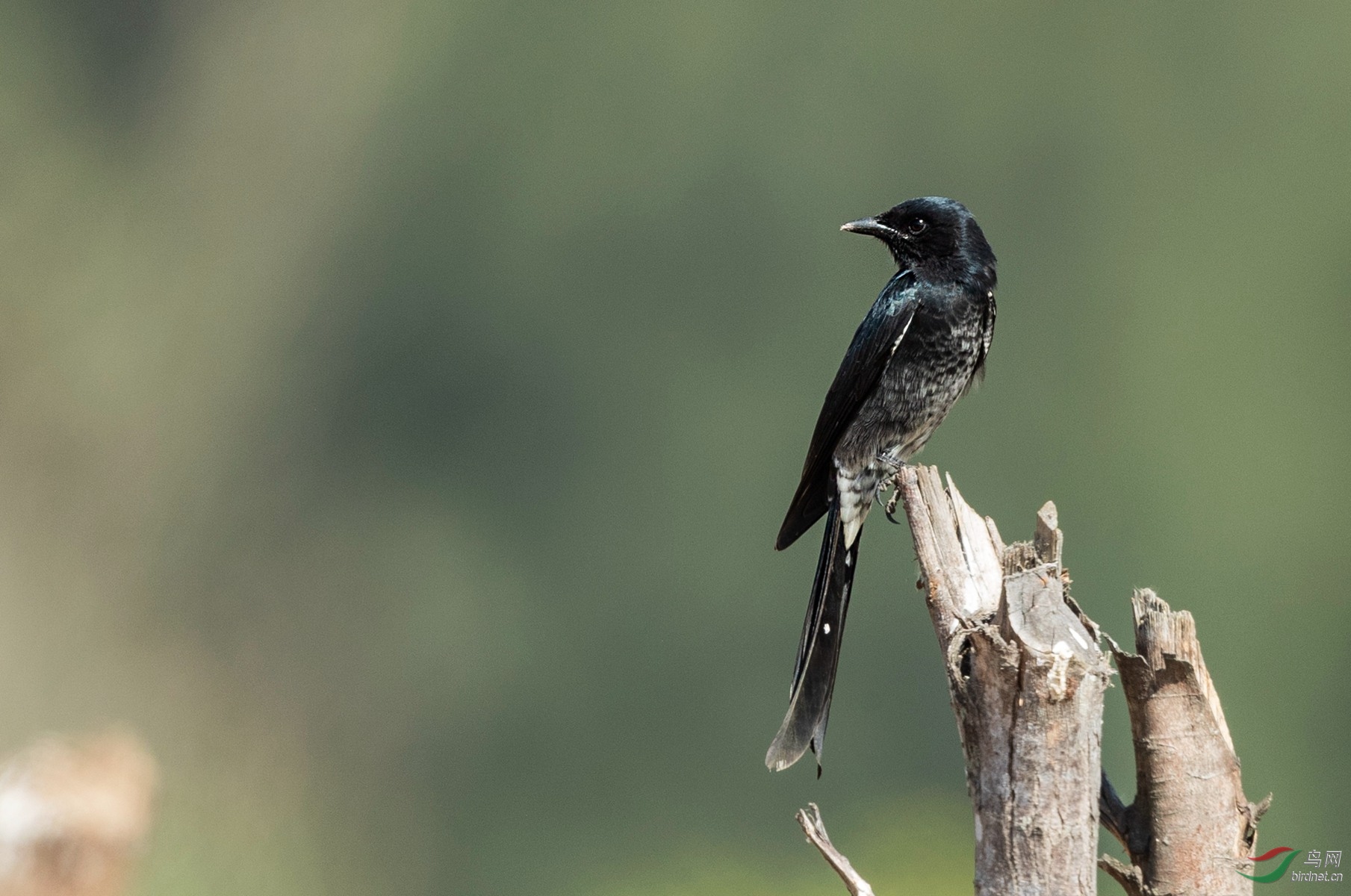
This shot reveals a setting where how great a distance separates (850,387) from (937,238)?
1.29 feet

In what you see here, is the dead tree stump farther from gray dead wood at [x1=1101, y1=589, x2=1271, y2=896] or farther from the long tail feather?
the long tail feather

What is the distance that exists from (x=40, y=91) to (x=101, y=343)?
1048mm

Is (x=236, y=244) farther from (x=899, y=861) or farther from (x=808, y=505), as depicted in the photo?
(x=899, y=861)

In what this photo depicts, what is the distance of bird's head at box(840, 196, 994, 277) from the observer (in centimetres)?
247

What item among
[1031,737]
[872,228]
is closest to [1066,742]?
[1031,737]

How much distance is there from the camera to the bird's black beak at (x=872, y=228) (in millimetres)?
2547

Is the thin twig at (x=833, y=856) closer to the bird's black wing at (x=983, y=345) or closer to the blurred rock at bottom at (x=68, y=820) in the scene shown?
the blurred rock at bottom at (x=68, y=820)

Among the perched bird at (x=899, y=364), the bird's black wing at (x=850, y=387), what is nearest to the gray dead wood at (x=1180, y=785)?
the perched bird at (x=899, y=364)

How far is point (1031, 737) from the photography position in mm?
1338

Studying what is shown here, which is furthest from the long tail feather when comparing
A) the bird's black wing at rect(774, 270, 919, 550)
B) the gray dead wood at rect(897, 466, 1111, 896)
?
the gray dead wood at rect(897, 466, 1111, 896)

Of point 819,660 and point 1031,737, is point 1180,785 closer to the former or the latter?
point 1031,737

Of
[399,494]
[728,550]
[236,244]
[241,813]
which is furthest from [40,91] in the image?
[728,550]

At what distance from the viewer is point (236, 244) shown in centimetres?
441

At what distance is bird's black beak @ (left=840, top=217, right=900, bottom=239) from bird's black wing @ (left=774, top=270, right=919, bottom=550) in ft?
0.33
